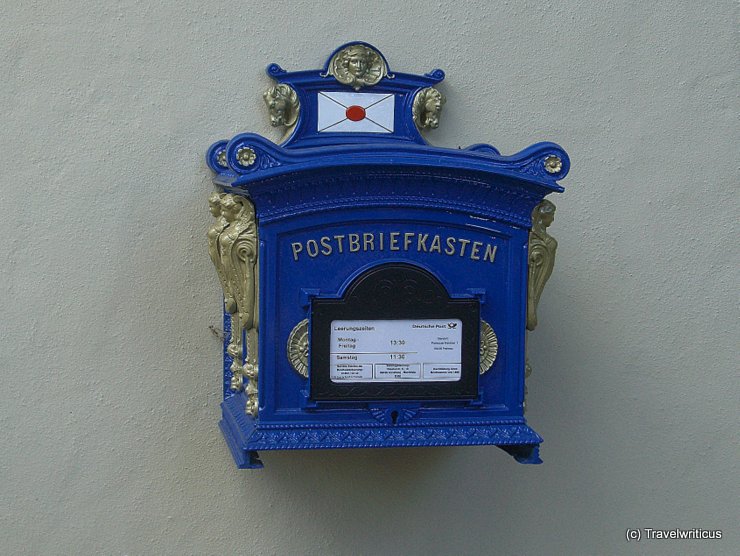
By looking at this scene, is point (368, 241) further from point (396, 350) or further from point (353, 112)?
point (353, 112)

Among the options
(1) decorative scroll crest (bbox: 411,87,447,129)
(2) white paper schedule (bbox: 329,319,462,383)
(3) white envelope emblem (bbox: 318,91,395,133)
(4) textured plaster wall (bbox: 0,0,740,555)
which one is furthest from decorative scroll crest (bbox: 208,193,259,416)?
(1) decorative scroll crest (bbox: 411,87,447,129)

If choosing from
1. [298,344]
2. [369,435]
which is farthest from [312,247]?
[369,435]

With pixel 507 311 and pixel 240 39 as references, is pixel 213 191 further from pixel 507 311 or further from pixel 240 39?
pixel 507 311

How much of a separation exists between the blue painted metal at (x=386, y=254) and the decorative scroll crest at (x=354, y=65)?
18.2 inches

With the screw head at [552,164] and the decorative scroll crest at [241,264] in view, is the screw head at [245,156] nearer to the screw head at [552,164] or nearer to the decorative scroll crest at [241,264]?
the decorative scroll crest at [241,264]

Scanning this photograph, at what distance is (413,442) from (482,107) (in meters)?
1.08

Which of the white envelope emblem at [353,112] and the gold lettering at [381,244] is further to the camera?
the white envelope emblem at [353,112]

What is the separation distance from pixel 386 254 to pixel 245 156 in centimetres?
42

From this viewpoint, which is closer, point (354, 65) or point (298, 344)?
point (298, 344)

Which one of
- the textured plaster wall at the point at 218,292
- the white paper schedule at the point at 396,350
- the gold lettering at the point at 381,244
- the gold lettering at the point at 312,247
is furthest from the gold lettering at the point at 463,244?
the textured plaster wall at the point at 218,292

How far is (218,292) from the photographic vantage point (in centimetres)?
295

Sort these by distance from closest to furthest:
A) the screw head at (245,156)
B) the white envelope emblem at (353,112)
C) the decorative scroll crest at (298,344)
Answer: the screw head at (245,156) < the decorative scroll crest at (298,344) < the white envelope emblem at (353,112)

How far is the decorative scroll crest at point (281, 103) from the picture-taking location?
9.51 ft

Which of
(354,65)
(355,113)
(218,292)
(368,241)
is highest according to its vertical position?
(354,65)
